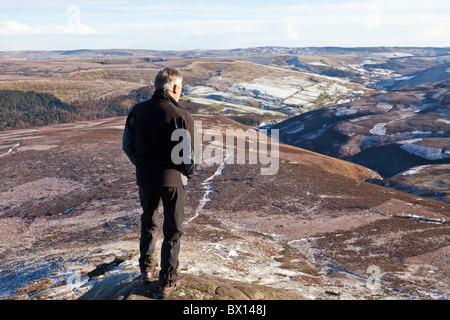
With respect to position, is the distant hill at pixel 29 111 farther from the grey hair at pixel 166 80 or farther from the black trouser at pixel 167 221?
the grey hair at pixel 166 80

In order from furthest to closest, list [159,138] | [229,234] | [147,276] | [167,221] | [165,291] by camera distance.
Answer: [229,234] → [147,276] → [167,221] → [159,138] → [165,291]

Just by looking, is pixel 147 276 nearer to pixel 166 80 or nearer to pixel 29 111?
pixel 166 80

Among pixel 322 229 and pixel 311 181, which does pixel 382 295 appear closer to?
pixel 322 229

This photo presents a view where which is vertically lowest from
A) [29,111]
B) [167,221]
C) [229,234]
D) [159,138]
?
[229,234]

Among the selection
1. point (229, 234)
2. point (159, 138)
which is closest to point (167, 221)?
point (159, 138)

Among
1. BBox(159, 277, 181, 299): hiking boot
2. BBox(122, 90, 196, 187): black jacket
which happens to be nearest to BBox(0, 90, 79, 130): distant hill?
BBox(122, 90, 196, 187): black jacket

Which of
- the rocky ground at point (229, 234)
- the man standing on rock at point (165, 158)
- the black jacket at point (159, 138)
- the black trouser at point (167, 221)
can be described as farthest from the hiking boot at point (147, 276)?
the black jacket at point (159, 138)

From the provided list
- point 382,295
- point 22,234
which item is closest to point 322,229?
point 382,295
